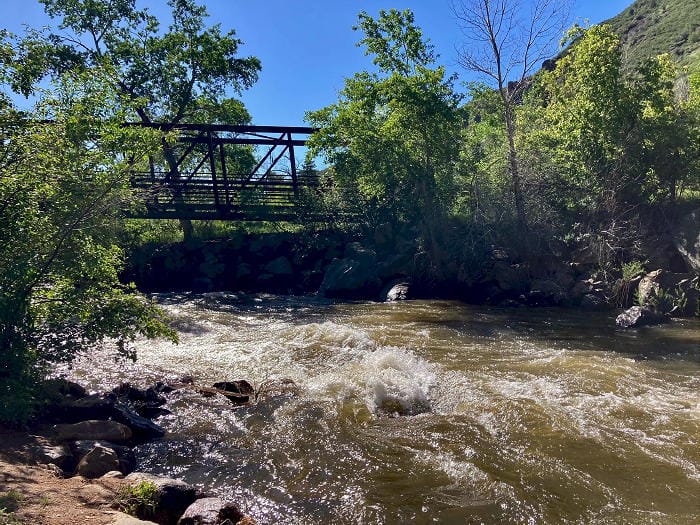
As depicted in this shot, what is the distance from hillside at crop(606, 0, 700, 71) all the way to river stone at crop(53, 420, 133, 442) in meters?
53.7

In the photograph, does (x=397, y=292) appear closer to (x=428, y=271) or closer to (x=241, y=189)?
(x=428, y=271)

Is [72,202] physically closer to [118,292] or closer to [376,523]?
[118,292]

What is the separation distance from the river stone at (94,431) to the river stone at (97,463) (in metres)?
0.77

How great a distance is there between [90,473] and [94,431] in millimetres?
1198

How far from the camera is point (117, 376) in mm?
9609

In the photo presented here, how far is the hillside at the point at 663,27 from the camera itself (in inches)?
2157

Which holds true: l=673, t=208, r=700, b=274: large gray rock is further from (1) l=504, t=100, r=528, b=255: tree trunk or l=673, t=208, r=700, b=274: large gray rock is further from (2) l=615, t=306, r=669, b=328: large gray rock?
(1) l=504, t=100, r=528, b=255: tree trunk

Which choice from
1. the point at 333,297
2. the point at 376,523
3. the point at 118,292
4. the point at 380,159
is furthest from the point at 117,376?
the point at 380,159

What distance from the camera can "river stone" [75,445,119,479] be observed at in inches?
217

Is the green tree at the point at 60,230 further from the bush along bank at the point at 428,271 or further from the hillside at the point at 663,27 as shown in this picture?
the hillside at the point at 663,27

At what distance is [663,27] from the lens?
62875mm

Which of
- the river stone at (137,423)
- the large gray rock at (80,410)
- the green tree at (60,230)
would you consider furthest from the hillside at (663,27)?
the large gray rock at (80,410)

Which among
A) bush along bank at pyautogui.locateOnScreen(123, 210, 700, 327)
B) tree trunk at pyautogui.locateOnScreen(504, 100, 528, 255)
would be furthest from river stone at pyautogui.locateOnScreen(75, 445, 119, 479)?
tree trunk at pyautogui.locateOnScreen(504, 100, 528, 255)

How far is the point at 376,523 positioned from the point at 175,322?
36.9 ft
